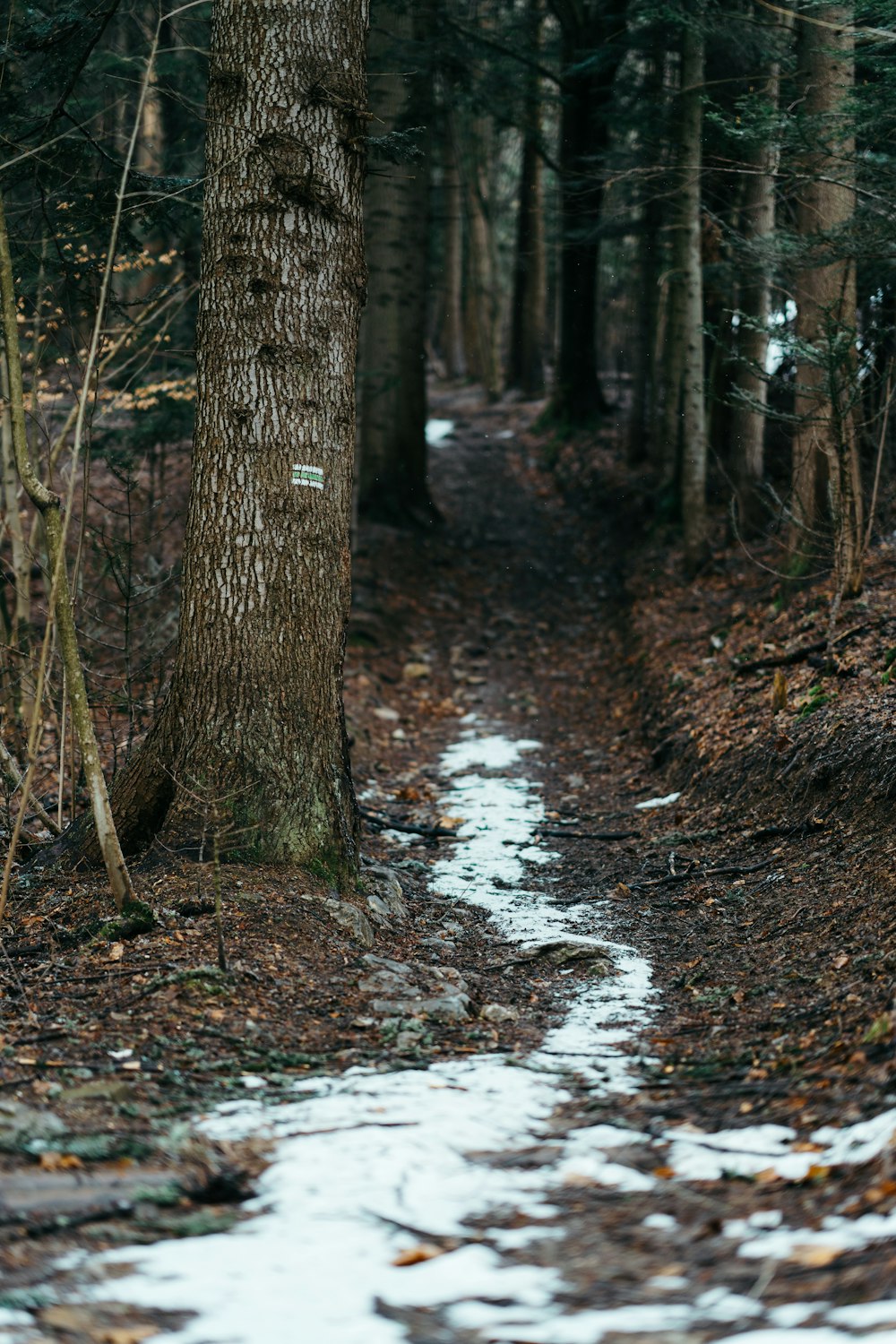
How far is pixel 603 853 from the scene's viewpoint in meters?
7.50

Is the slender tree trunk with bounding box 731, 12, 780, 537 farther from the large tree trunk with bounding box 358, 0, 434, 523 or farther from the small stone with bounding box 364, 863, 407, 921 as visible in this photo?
the small stone with bounding box 364, 863, 407, 921

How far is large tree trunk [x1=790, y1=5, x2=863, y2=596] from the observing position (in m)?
8.06

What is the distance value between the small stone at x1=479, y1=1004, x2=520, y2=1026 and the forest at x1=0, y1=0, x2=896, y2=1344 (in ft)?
0.09

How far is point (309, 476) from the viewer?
5.54 meters

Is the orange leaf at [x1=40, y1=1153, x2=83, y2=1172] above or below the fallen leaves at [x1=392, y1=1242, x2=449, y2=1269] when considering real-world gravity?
above

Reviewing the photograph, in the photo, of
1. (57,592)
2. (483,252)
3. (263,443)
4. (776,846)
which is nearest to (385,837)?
(776,846)

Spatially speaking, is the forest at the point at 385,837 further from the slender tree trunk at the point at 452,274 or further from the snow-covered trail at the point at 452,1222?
the slender tree trunk at the point at 452,274

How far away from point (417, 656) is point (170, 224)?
7.16 meters

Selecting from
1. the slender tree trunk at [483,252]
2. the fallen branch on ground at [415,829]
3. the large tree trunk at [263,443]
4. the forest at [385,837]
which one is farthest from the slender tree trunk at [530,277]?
the fallen branch on ground at [415,829]

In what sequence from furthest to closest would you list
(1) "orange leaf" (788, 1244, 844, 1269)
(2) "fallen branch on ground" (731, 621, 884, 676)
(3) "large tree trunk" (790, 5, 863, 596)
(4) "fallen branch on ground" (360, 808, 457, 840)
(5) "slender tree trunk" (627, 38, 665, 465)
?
(5) "slender tree trunk" (627, 38, 665, 465)
(2) "fallen branch on ground" (731, 621, 884, 676)
(3) "large tree trunk" (790, 5, 863, 596)
(4) "fallen branch on ground" (360, 808, 457, 840)
(1) "orange leaf" (788, 1244, 844, 1269)

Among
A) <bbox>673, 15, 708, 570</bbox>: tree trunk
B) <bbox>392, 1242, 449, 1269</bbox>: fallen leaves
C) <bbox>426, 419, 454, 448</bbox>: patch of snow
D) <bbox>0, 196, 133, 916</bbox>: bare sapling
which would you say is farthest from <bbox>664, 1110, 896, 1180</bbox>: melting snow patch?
<bbox>426, 419, 454, 448</bbox>: patch of snow

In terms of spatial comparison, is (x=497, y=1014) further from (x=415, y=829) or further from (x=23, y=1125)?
(x=415, y=829)

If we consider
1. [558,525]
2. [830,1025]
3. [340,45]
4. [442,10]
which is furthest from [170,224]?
[558,525]

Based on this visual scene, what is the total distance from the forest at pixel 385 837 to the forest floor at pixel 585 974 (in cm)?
2
